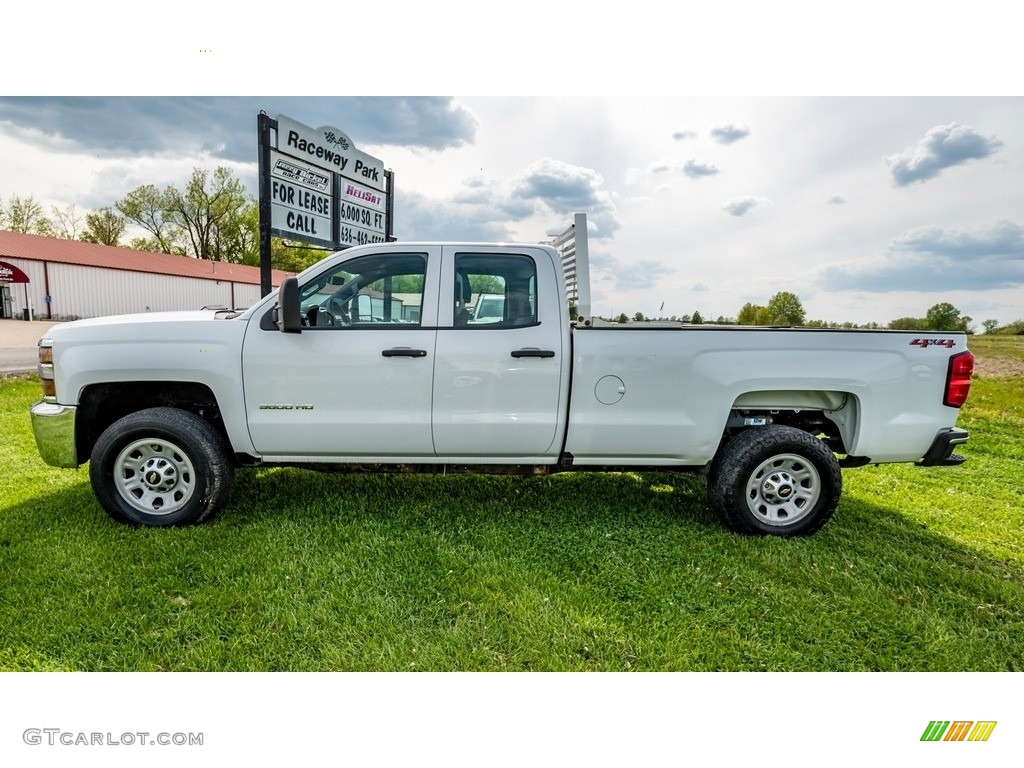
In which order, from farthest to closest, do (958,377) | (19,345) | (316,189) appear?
(19,345), (316,189), (958,377)

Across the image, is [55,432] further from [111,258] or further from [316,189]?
[111,258]

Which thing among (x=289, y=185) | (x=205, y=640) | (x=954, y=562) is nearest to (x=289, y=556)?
(x=205, y=640)

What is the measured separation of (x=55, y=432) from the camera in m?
3.38

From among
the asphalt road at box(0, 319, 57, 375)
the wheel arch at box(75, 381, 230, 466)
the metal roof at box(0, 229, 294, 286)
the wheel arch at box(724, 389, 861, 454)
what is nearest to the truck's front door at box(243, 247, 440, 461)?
the wheel arch at box(75, 381, 230, 466)

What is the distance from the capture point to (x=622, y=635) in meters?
2.49

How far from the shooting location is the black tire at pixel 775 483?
341 cm

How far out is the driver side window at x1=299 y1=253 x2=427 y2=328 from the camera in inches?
136

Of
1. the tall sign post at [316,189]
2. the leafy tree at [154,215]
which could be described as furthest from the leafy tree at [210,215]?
the tall sign post at [316,189]

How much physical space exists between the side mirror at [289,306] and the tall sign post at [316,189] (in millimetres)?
2878

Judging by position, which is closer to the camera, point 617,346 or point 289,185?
point 617,346

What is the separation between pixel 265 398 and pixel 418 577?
1497 mm

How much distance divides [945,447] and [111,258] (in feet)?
102

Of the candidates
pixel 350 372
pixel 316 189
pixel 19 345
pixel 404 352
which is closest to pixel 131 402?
pixel 350 372

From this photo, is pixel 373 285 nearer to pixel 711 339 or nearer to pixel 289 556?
pixel 289 556
